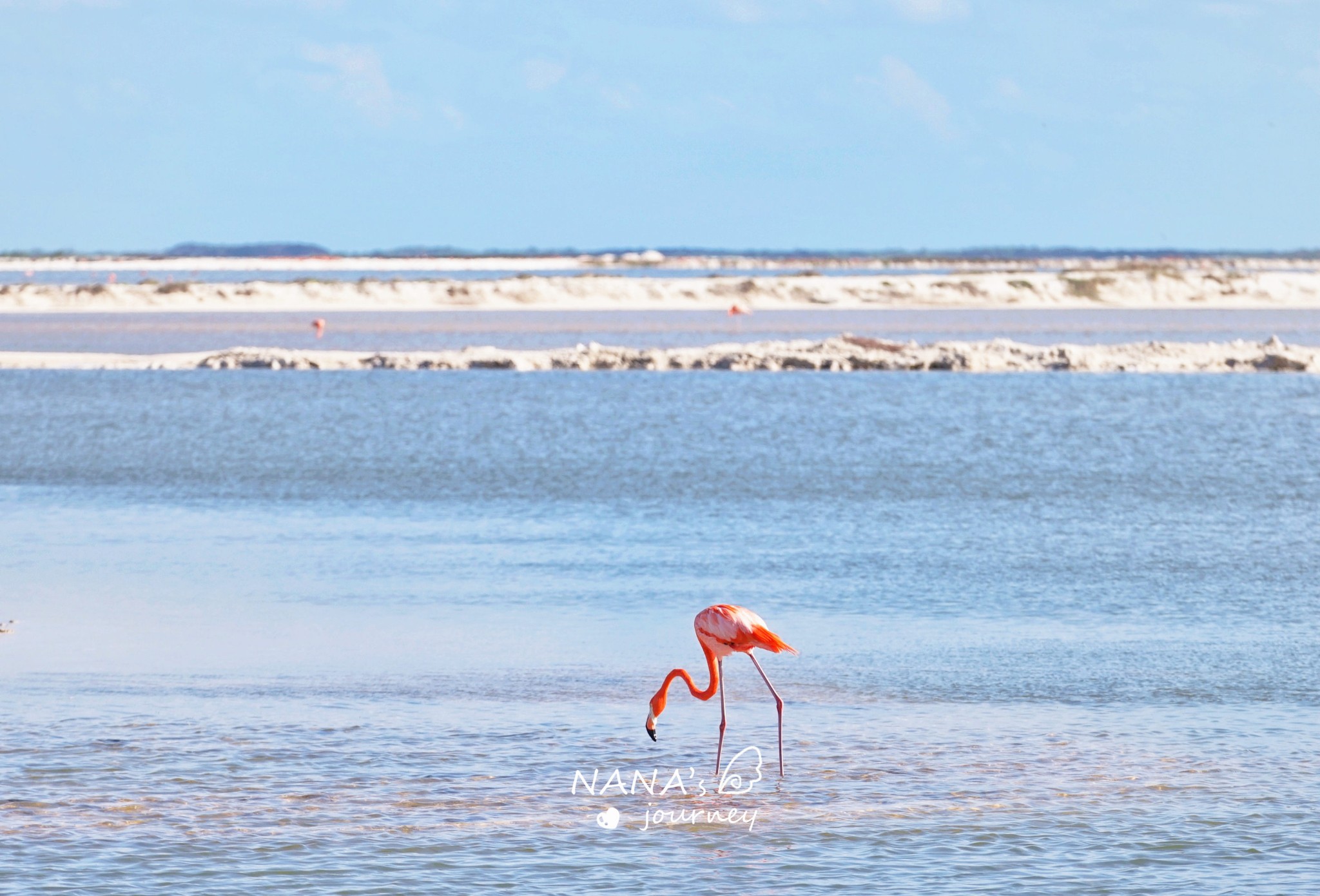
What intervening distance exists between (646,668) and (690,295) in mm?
80457

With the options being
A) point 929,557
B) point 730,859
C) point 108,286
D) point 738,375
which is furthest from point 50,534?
point 108,286

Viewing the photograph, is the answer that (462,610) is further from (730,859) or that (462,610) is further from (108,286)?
(108,286)

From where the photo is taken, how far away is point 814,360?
48344 mm

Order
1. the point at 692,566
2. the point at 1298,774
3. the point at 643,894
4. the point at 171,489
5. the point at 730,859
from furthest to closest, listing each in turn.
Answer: the point at 171,489 → the point at 692,566 → the point at 1298,774 → the point at 730,859 → the point at 643,894

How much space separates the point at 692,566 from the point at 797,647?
4183 mm

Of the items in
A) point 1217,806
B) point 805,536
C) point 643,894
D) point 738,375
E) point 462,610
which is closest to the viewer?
point 643,894

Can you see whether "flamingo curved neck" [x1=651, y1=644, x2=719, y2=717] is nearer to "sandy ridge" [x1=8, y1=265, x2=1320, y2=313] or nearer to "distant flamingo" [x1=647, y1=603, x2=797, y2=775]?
"distant flamingo" [x1=647, y1=603, x2=797, y2=775]

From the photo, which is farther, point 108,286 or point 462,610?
point 108,286

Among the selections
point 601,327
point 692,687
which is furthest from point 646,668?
point 601,327

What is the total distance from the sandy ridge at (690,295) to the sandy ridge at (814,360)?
3661 cm

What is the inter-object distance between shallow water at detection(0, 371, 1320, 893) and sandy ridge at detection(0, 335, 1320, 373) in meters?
18.6

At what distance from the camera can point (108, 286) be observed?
293ft

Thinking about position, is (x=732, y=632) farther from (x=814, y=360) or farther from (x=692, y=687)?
(x=814, y=360)

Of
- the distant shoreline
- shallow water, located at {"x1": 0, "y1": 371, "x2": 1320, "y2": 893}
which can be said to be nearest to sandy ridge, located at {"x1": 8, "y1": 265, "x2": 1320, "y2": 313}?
the distant shoreline
